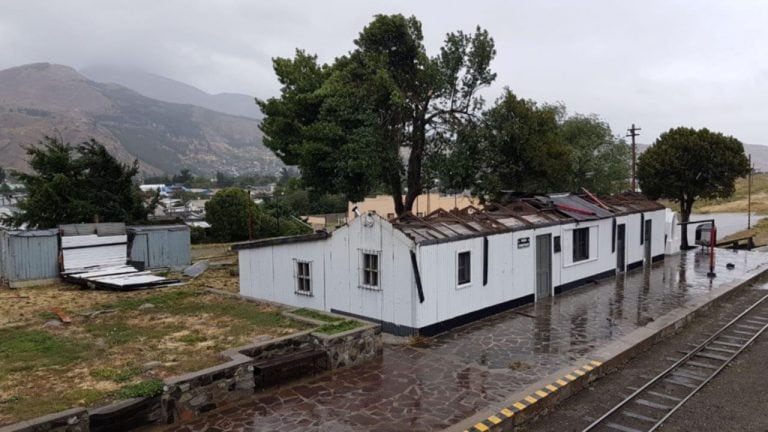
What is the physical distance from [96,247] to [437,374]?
61.9 feet

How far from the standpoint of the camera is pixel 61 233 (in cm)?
2216

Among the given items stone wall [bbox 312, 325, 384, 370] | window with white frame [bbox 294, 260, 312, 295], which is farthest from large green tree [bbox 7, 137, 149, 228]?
stone wall [bbox 312, 325, 384, 370]

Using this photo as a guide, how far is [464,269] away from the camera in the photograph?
1457 cm

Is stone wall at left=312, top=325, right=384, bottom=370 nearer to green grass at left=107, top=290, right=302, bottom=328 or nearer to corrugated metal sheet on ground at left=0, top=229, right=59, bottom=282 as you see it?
green grass at left=107, top=290, right=302, bottom=328

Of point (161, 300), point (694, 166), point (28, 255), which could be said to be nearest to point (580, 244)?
A: point (161, 300)

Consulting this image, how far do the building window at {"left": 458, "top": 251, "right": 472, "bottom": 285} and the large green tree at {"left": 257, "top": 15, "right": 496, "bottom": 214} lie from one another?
10.9 metres

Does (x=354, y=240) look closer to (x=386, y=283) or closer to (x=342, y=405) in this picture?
(x=386, y=283)

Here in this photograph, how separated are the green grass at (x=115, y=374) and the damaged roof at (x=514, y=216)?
6.72 m

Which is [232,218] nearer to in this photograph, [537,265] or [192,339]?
[537,265]

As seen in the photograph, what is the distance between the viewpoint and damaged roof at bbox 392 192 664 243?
47.2 feet

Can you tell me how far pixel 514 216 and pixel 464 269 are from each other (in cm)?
408

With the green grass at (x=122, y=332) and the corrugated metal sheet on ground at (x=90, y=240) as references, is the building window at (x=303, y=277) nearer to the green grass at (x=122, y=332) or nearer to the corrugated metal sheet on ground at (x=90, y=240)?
the green grass at (x=122, y=332)

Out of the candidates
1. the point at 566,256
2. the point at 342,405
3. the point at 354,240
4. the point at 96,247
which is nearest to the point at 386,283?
the point at 354,240

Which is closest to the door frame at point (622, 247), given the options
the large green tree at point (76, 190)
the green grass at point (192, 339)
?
the green grass at point (192, 339)
